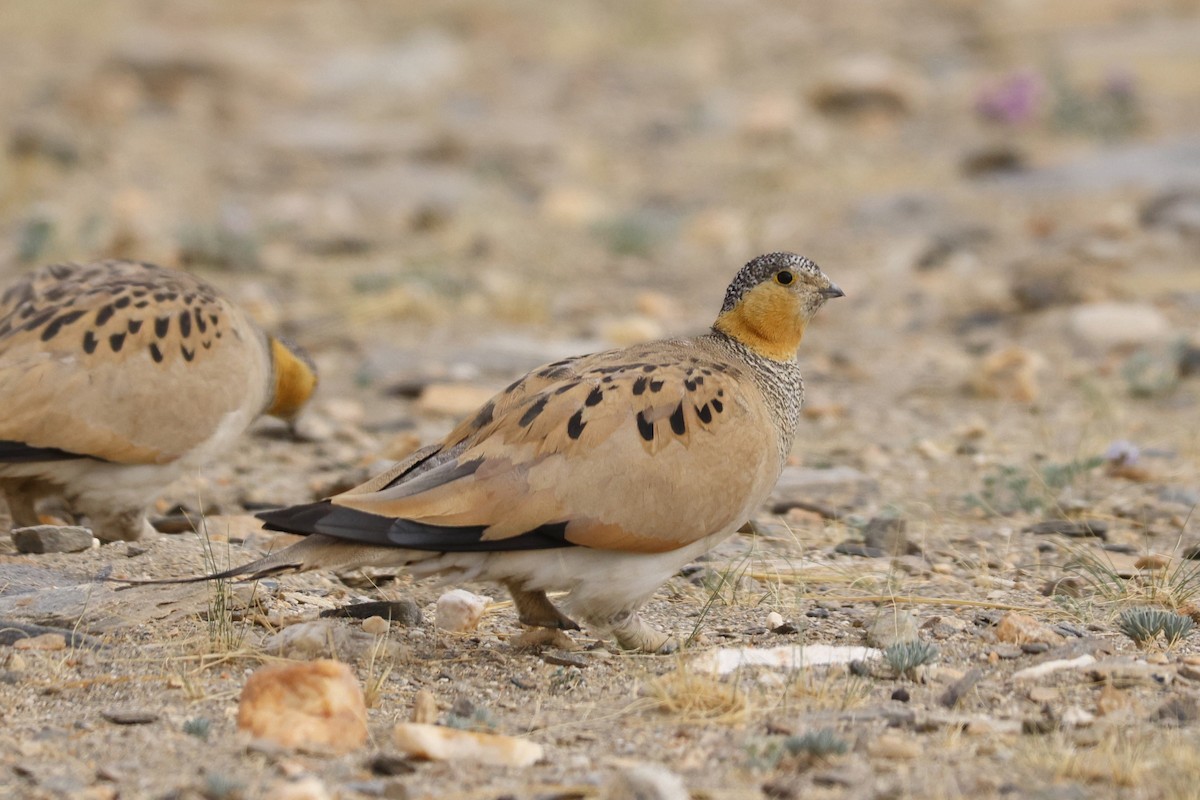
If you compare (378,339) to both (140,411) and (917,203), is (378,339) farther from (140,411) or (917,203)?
(917,203)

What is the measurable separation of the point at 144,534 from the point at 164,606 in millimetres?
1199

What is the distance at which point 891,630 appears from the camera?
480 cm

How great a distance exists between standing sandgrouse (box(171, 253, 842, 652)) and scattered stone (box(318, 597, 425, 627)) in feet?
1.22

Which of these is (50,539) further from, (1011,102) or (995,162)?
(1011,102)

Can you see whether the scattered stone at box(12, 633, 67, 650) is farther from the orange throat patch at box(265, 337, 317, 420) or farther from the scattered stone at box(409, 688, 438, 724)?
the orange throat patch at box(265, 337, 317, 420)

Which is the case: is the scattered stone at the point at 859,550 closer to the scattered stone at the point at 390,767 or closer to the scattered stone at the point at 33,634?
the scattered stone at the point at 390,767

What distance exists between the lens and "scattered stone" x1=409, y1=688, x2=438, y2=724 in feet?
13.4

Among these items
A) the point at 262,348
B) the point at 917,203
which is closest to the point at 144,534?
the point at 262,348

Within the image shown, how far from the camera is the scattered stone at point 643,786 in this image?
351 centimetres

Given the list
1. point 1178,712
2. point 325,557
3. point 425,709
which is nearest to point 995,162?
point 1178,712

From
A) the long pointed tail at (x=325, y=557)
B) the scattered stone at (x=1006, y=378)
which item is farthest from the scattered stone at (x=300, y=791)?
the scattered stone at (x=1006, y=378)

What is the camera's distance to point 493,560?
4.55 m

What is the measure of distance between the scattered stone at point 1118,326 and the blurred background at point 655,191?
0.02m

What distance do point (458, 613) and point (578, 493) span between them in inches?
31.4
